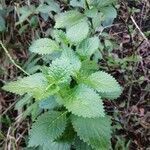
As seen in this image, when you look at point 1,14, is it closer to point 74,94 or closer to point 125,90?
→ point 125,90

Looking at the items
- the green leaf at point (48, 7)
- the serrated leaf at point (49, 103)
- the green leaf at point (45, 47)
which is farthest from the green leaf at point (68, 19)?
the green leaf at point (48, 7)

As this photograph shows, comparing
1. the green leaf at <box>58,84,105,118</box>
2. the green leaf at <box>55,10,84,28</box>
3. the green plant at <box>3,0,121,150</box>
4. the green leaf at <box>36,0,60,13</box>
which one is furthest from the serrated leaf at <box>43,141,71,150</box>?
the green leaf at <box>36,0,60,13</box>

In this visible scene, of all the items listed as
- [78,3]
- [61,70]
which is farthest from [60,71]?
[78,3]

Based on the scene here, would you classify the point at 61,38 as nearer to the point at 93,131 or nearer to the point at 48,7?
the point at 93,131

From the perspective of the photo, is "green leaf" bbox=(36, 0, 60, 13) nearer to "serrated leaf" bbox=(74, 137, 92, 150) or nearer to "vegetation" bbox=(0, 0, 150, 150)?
"vegetation" bbox=(0, 0, 150, 150)

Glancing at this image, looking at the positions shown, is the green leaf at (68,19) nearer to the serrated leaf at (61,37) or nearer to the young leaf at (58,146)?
the serrated leaf at (61,37)

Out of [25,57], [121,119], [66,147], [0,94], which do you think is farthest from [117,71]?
[66,147]
